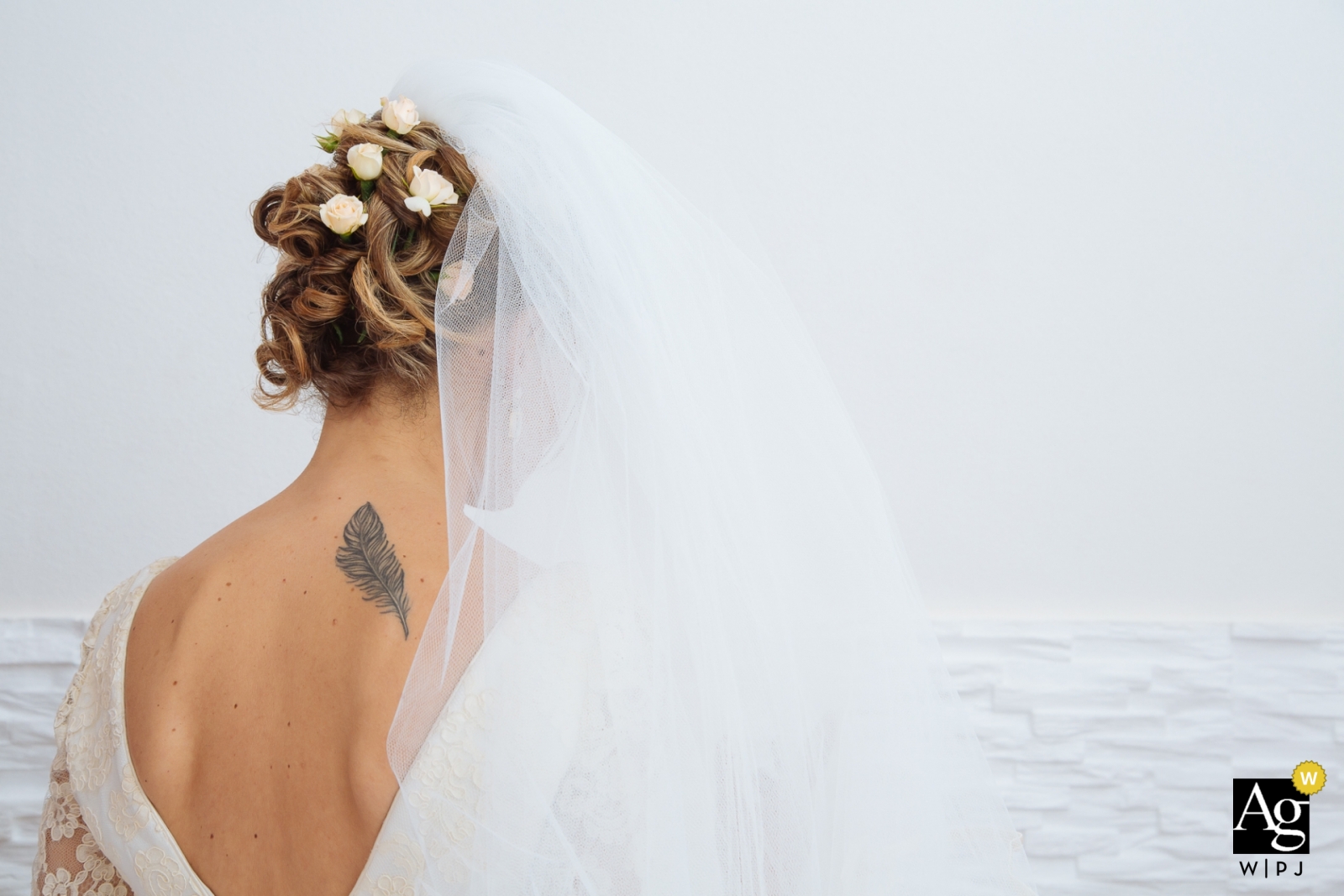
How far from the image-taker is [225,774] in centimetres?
73

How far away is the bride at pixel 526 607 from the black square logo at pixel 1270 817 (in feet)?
4.22

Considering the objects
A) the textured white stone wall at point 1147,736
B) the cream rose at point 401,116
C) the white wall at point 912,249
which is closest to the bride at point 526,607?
the cream rose at point 401,116

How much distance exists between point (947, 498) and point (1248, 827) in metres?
0.88

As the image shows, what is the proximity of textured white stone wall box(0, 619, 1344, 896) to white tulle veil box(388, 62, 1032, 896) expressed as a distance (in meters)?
0.96

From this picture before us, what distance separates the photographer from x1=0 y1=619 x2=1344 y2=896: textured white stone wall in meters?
1.67

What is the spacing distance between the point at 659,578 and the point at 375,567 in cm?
23

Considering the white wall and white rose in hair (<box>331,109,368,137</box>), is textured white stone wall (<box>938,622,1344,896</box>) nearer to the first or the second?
the white wall

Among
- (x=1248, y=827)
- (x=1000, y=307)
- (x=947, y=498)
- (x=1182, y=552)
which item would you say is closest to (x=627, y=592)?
(x=947, y=498)

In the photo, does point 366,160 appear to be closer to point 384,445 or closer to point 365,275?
point 365,275

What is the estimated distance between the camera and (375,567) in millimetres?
702

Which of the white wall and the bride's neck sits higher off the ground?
the white wall

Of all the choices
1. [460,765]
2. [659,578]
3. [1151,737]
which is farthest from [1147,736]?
[460,765]

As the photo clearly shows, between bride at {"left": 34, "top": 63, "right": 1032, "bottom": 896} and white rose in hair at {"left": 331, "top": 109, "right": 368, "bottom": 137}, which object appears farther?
white rose in hair at {"left": 331, "top": 109, "right": 368, "bottom": 137}

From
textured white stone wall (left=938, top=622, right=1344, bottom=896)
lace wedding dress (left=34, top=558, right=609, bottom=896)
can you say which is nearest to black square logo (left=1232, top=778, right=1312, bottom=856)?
textured white stone wall (left=938, top=622, right=1344, bottom=896)
